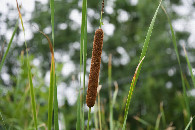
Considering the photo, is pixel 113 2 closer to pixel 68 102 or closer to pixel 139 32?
pixel 139 32

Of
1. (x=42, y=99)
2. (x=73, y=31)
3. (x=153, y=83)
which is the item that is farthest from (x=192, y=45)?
(x=42, y=99)

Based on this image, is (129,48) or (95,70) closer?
(95,70)

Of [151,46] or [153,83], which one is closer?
[153,83]

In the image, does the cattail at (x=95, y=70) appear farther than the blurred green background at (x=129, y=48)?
No

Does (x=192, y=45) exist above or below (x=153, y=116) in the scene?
above

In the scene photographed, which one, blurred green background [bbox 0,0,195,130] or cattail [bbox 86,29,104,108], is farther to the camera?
blurred green background [bbox 0,0,195,130]

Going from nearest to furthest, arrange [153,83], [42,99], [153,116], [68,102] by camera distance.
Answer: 1. [42,99]
2. [68,102]
3. [153,116]
4. [153,83]

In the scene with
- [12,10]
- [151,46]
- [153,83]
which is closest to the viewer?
[153,83]

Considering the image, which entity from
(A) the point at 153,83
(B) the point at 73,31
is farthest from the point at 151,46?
(B) the point at 73,31

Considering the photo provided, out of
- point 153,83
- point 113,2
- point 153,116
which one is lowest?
point 153,116

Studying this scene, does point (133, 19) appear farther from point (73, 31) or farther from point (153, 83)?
point (153, 83)
